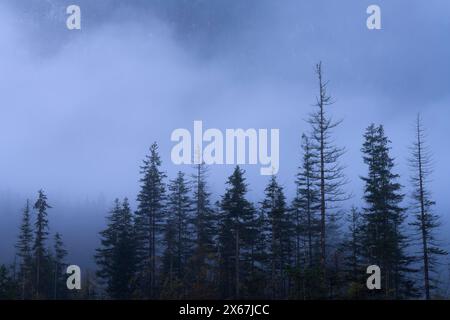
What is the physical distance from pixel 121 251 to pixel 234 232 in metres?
8.41

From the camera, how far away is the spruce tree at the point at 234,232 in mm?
24359

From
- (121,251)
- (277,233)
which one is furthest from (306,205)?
(121,251)

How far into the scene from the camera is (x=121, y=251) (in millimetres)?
27391

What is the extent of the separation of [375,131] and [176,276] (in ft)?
56.4

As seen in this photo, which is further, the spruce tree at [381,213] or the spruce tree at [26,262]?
the spruce tree at [26,262]

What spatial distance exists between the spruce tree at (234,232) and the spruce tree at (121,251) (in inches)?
251

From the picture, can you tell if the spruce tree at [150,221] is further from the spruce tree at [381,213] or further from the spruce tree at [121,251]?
the spruce tree at [381,213]

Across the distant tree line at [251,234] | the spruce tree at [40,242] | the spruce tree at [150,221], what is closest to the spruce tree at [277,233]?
the distant tree line at [251,234]

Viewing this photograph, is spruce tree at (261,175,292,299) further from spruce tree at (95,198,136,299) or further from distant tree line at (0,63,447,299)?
spruce tree at (95,198,136,299)

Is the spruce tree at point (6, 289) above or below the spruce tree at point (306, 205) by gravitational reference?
below

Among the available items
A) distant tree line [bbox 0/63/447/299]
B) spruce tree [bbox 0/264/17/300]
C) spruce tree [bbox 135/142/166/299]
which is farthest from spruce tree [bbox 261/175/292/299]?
spruce tree [bbox 0/264/17/300]
